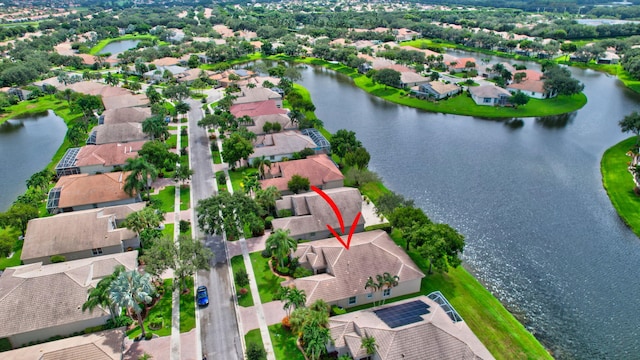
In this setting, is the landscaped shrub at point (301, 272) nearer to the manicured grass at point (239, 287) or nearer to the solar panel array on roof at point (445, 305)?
the manicured grass at point (239, 287)

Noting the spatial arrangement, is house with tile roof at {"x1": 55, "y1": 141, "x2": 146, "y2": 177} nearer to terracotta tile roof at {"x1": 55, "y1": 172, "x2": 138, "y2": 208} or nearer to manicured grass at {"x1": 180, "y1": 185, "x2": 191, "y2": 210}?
terracotta tile roof at {"x1": 55, "y1": 172, "x2": 138, "y2": 208}

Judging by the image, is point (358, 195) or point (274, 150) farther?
point (274, 150)

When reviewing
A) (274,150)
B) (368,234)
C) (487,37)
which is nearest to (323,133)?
(274,150)

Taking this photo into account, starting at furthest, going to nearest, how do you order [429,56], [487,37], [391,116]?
[487,37]
[429,56]
[391,116]

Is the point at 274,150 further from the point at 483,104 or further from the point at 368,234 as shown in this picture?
the point at 483,104

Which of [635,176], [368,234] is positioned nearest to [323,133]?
[368,234]

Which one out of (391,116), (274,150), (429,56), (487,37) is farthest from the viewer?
(487,37)

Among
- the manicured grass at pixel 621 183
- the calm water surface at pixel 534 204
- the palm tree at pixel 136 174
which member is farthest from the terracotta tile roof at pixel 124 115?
the manicured grass at pixel 621 183
